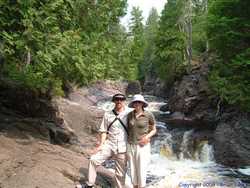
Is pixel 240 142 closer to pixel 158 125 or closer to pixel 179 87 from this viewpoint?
pixel 158 125

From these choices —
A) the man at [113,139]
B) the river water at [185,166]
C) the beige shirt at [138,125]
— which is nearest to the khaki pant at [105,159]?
the man at [113,139]

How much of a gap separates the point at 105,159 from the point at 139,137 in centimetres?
83

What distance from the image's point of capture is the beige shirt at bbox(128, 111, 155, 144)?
6.66 m

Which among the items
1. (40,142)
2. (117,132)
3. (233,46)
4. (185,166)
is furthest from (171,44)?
(117,132)

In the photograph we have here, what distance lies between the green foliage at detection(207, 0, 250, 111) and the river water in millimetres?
3005

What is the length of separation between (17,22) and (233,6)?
12364 mm

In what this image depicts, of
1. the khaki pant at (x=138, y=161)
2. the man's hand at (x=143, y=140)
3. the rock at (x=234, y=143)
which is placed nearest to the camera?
the man's hand at (x=143, y=140)

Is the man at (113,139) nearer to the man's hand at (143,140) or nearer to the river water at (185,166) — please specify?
the man's hand at (143,140)

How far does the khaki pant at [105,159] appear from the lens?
694 centimetres

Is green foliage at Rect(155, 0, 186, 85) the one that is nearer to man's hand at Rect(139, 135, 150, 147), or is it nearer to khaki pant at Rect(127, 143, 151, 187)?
→ khaki pant at Rect(127, 143, 151, 187)

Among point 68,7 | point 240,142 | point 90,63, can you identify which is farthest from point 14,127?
point 240,142

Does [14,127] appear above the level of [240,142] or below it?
above

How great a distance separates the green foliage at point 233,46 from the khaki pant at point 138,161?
10673 millimetres

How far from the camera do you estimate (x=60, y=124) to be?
15.5m
